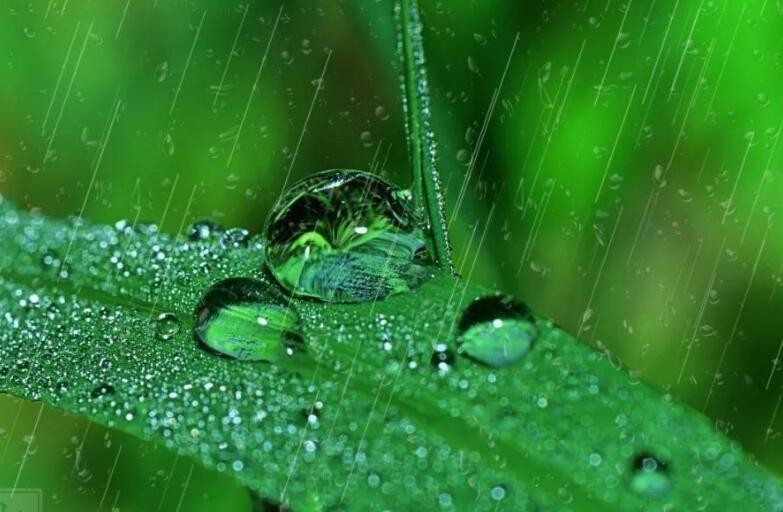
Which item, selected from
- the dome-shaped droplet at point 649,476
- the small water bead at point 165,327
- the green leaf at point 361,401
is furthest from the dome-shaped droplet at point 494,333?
the small water bead at point 165,327

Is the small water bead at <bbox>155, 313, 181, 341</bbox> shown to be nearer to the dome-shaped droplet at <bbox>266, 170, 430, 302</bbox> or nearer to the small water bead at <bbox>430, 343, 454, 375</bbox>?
the dome-shaped droplet at <bbox>266, 170, 430, 302</bbox>

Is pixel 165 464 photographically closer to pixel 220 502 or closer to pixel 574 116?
pixel 220 502

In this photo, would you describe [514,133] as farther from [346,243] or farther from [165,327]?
[165,327]

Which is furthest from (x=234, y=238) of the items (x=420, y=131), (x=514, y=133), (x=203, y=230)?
(x=514, y=133)

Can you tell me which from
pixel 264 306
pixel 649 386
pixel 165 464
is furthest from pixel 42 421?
pixel 649 386

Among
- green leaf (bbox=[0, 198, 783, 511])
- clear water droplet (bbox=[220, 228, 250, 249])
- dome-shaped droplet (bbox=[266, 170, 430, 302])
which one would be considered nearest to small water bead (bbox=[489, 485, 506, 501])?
green leaf (bbox=[0, 198, 783, 511])
